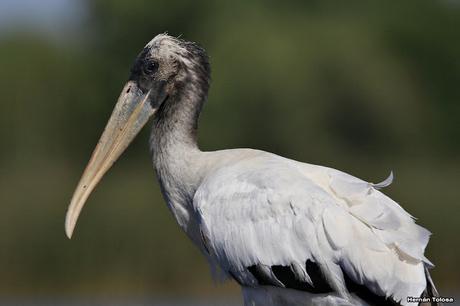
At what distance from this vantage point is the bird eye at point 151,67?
33.3ft

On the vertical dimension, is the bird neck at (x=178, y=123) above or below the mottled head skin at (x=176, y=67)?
below

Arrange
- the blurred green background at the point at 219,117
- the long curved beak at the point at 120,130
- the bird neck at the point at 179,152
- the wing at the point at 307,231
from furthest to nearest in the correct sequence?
Result: the blurred green background at the point at 219,117 < the long curved beak at the point at 120,130 < the bird neck at the point at 179,152 < the wing at the point at 307,231

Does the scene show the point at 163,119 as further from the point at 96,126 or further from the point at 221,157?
the point at 96,126

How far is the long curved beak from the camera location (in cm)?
1023

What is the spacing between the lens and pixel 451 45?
42125 millimetres

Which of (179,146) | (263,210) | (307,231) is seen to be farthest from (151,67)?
(307,231)

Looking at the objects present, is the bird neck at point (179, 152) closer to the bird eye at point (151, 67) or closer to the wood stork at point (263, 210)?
the wood stork at point (263, 210)

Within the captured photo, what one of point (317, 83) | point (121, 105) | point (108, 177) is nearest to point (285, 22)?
point (317, 83)

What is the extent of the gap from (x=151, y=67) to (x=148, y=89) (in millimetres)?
176

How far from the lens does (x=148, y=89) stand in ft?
33.5

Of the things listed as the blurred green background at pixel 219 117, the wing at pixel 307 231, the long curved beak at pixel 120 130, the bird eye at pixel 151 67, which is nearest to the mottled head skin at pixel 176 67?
the bird eye at pixel 151 67

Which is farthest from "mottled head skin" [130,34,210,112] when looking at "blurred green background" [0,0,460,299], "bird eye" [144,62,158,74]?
"blurred green background" [0,0,460,299]

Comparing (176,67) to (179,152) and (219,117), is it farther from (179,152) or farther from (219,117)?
(219,117)

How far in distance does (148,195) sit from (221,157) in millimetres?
12703
